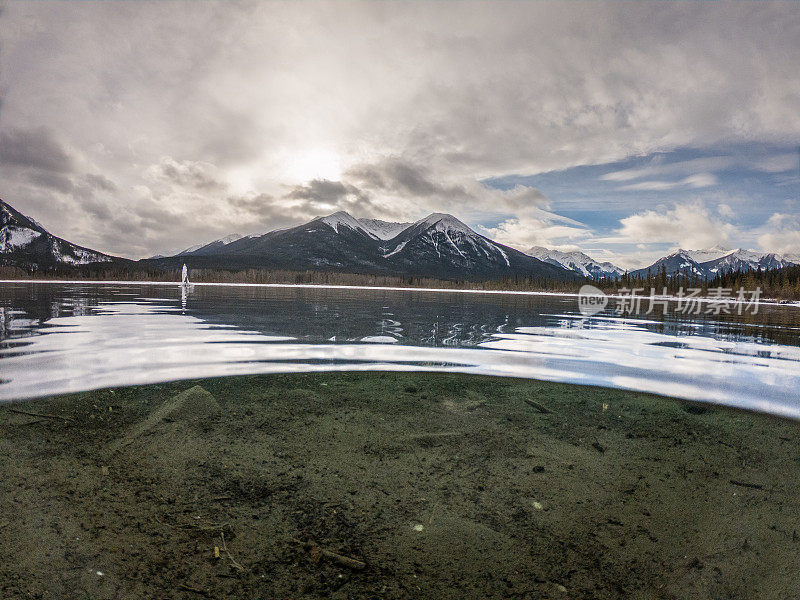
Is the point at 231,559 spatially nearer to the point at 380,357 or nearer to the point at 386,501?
the point at 386,501

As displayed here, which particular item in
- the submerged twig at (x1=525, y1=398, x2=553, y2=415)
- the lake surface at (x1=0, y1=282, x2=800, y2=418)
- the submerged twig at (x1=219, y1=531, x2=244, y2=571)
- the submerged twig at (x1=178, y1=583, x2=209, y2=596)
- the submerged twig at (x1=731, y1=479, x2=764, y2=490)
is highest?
the lake surface at (x1=0, y1=282, x2=800, y2=418)

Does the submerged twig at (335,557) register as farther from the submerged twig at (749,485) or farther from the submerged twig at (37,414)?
the submerged twig at (37,414)

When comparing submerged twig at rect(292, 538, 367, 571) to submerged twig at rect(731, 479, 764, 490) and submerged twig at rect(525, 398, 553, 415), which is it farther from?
submerged twig at rect(525, 398, 553, 415)

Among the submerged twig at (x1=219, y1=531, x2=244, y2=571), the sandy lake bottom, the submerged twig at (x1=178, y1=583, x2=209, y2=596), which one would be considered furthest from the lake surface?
the submerged twig at (x1=178, y1=583, x2=209, y2=596)

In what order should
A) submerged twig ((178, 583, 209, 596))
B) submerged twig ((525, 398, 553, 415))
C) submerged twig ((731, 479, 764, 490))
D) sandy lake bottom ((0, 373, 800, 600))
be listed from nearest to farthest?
submerged twig ((178, 583, 209, 596)), sandy lake bottom ((0, 373, 800, 600)), submerged twig ((731, 479, 764, 490)), submerged twig ((525, 398, 553, 415))

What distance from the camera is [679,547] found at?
4.16 metres

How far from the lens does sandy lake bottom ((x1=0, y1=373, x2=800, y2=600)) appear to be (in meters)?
3.64

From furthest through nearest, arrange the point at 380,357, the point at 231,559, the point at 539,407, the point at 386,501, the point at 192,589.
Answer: the point at 380,357, the point at 539,407, the point at 386,501, the point at 231,559, the point at 192,589

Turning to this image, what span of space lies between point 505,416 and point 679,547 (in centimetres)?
341

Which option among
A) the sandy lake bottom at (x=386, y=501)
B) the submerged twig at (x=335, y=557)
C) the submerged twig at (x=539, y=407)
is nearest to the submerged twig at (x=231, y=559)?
the sandy lake bottom at (x=386, y=501)

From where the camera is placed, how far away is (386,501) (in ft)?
15.5

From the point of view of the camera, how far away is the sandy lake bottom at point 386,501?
3.64 meters

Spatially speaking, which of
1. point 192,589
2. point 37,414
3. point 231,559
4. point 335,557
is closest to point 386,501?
point 335,557

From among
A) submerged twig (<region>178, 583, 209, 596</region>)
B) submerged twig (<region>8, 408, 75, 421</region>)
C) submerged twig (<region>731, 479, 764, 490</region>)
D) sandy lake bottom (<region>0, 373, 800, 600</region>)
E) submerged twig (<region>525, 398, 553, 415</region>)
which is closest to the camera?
submerged twig (<region>178, 583, 209, 596</region>)
